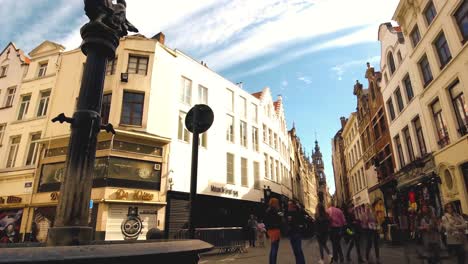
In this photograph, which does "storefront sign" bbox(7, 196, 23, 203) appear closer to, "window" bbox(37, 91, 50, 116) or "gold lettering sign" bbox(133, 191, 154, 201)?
"window" bbox(37, 91, 50, 116)

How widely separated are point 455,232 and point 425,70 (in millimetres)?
12987

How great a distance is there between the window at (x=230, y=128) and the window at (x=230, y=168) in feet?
4.66

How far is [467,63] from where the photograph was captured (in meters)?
12.7

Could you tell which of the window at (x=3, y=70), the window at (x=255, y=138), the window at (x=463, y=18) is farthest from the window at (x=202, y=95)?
the window at (x=3, y=70)

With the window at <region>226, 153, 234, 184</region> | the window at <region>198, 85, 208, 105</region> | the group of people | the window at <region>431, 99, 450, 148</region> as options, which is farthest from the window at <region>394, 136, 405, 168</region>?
the window at <region>198, 85, 208, 105</region>

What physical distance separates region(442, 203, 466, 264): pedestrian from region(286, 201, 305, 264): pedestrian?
395 cm

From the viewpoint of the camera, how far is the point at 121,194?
51.1ft

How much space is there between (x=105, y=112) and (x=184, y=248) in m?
17.1

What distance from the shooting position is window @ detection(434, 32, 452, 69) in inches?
574

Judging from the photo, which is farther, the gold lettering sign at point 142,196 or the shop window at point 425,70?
the shop window at point 425,70

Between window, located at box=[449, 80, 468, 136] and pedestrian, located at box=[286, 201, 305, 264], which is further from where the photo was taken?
window, located at box=[449, 80, 468, 136]

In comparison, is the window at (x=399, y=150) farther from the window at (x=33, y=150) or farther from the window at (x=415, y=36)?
the window at (x=33, y=150)

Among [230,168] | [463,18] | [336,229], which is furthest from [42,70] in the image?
[463,18]

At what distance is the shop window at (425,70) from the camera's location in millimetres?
16519
